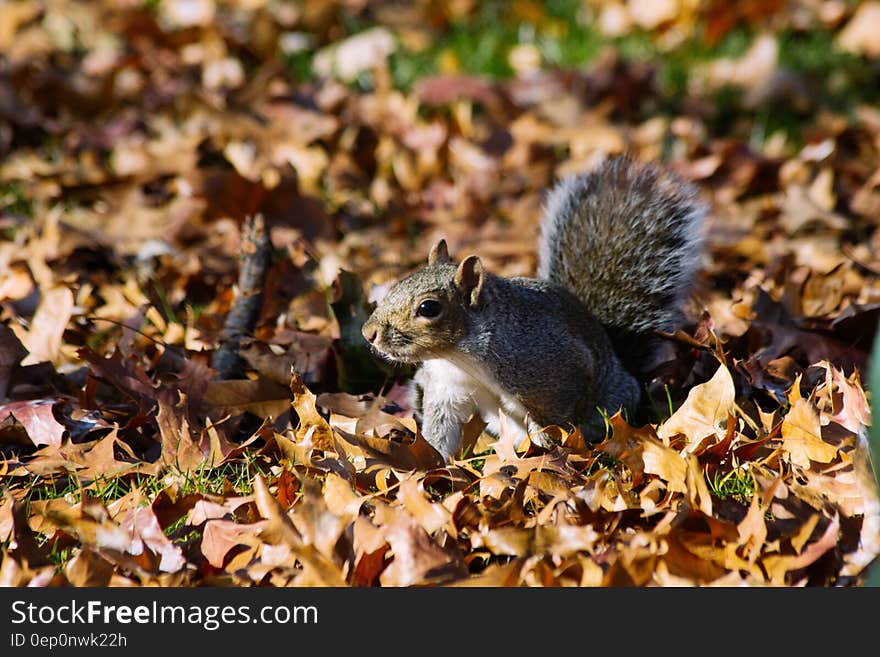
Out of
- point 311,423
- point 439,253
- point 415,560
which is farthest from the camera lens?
point 439,253

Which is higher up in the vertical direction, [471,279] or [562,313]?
[471,279]

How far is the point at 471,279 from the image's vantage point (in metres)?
3.19

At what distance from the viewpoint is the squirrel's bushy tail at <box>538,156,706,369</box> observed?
360cm

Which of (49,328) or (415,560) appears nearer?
A: (415,560)

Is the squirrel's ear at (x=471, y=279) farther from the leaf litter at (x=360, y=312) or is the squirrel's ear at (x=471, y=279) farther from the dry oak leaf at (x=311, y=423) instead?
the dry oak leaf at (x=311, y=423)

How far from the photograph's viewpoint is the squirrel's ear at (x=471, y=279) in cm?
316

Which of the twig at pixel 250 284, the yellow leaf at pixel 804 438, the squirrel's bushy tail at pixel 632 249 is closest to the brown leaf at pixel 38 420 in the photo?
the twig at pixel 250 284

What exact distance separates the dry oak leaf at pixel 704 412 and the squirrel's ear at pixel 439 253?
0.84m

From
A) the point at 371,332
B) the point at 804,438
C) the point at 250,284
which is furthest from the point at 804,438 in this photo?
the point at 250,284

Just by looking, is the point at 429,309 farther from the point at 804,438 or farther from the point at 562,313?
the point at 804,438

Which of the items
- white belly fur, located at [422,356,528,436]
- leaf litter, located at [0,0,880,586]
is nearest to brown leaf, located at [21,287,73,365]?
leaf litter, located at [0,0,880,586]

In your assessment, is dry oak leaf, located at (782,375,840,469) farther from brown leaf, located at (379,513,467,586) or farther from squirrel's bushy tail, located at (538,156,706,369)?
brown leaf, located at (379,513,467,586)

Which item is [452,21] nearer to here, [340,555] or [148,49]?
[148,49]

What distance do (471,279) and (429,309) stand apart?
0.17 meters
